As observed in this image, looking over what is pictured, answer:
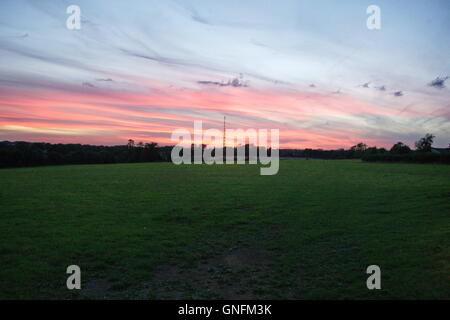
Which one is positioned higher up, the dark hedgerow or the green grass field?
the dark hedgerow

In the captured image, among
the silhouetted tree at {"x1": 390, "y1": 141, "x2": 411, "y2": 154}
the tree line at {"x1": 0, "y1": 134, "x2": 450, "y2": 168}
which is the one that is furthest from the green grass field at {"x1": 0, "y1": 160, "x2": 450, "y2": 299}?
the silhouetted tree at {"x1": 390, "y1": 141, "x2": 411, "y2": 154}

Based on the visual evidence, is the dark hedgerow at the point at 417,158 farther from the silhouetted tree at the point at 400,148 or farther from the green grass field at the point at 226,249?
the green grass field at the point at 226,249

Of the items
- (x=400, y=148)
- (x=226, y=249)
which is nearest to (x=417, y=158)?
(x=400, y=148)

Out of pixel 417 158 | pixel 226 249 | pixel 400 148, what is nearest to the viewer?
pixel 226 249

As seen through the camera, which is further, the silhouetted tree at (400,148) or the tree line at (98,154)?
the silhouetted tree at (400,148)

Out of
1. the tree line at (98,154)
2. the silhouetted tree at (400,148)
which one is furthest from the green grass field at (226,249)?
the silhouetted tree at (400,148)

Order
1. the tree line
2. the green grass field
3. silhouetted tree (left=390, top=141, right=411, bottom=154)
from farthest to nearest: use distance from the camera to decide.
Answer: silhouetted tree (left=390, top=141, right=411, bottom=154), the tree line, the green grass field

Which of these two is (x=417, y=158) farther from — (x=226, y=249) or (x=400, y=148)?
(x=226, y=249)

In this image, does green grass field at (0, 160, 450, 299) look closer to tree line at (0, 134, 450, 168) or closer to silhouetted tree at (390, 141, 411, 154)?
tree line at (0, 134, 450, 168)

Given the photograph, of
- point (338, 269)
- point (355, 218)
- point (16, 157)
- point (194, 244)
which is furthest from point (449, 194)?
point (16, 157)

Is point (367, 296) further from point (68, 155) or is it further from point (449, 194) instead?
point (68, 155)

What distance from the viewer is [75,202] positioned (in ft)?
69.4

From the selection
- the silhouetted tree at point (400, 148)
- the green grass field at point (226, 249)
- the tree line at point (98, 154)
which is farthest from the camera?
the silhouetted tree at point (400, 148)

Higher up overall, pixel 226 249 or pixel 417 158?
pixel 417 158
